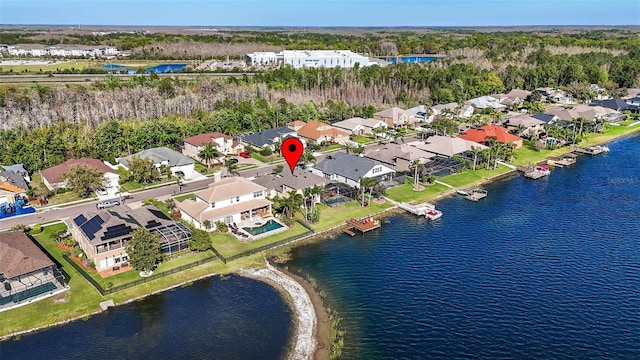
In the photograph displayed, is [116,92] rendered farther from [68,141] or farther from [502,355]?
[502,355]

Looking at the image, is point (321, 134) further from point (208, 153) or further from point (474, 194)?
point (474, 194)

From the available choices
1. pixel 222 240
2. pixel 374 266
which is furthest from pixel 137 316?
pixel 374 266

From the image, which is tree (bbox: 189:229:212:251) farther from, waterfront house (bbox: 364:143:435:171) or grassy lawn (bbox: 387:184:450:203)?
waterfront house (bbox: 364:143:435:171)

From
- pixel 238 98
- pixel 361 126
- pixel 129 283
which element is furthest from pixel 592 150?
pixel 129 283

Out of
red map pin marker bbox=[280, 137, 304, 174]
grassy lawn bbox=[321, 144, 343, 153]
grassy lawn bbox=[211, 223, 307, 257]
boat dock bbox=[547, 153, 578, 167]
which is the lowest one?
grassy lawn bbox=[211, 223, 307, 257]

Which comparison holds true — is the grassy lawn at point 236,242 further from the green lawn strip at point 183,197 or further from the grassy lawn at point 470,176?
the grassy lawn at point 470,176

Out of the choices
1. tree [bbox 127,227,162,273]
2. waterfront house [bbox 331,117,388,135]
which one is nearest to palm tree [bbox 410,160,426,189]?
waterfront house [bbox 331,117,388,135]
